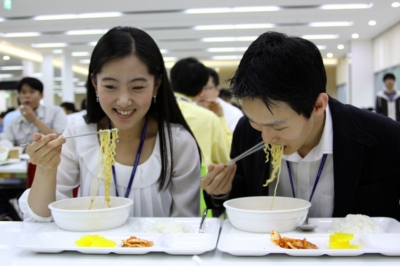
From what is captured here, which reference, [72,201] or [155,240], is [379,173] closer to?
[155,240]

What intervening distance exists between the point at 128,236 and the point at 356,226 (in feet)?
2.34

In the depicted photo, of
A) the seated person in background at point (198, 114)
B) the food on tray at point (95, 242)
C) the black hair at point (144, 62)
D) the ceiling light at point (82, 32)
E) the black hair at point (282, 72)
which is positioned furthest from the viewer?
the ceiling light at point (82, 32)

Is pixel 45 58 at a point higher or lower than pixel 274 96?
higher

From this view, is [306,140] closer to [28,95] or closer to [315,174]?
[315,174]

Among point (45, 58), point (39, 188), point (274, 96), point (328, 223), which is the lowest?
point (328, 223)

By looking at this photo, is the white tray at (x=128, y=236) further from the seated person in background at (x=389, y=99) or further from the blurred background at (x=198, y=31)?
the seated person in background at (x=389, y=99)

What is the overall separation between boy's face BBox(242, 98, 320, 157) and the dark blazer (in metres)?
0.23

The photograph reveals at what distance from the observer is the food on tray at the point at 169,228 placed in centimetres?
123

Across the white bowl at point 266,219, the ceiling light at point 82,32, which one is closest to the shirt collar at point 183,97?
the white bowl at point 266,219

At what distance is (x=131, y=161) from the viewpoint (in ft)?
5.78

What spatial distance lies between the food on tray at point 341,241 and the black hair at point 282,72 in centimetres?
41

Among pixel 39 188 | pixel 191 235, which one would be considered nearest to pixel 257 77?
pixel 191 235

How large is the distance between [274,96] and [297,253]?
0.48 m

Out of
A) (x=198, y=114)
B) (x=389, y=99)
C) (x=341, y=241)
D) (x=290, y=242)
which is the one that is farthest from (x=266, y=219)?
(x=389, y=99)
